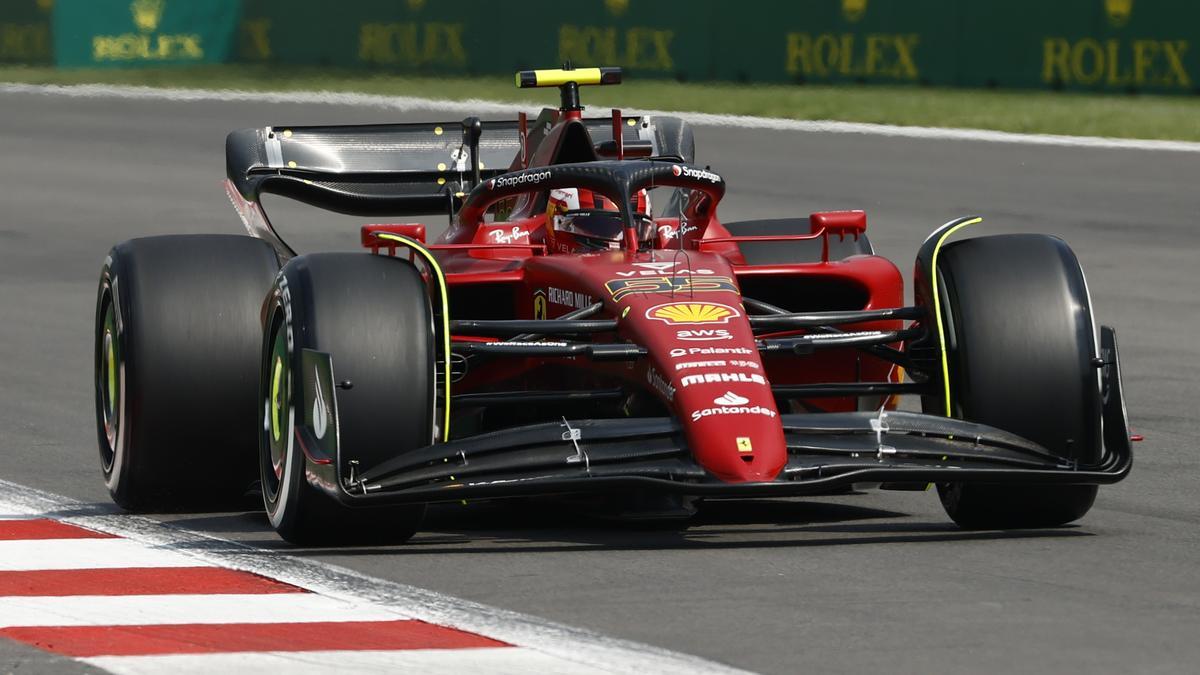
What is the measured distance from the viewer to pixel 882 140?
84.5 feet

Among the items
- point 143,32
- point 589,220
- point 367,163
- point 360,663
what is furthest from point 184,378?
point 143,32

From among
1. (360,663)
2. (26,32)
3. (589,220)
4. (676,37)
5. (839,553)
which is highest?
(26,32)

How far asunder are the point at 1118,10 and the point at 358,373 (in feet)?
74.3

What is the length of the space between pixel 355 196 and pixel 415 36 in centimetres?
2436

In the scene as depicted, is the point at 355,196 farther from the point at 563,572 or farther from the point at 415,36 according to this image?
the point at 415,36

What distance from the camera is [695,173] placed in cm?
859

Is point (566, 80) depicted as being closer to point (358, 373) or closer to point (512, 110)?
point (358, 373)

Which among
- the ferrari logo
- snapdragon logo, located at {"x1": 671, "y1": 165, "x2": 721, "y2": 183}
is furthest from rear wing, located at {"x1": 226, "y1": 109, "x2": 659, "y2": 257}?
the ferrari logo

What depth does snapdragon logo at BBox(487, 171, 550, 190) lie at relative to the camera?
335 inches

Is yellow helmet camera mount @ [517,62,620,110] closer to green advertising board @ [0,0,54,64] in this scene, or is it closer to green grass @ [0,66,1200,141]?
green grass @ [0,66,1200,141]

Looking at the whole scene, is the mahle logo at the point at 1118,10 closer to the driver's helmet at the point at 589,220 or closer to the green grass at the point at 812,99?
the green grass at the point at 812,99

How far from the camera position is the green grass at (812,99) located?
2661cm

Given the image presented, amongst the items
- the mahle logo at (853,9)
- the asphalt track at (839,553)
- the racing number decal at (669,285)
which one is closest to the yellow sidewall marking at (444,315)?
the asphalt track at (839,553)

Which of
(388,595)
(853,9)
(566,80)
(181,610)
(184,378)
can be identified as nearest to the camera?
(181,610)
